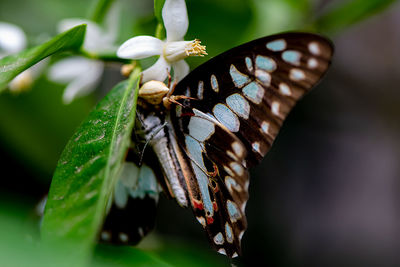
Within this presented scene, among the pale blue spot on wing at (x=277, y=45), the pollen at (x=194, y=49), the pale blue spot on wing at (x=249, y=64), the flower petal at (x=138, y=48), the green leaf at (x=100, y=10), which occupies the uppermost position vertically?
the green leaf at (x=100, y=10)

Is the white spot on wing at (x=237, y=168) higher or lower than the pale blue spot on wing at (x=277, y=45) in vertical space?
lower

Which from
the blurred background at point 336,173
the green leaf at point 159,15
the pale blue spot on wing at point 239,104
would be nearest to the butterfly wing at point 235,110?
the pale blue spot on wing at point 239,104

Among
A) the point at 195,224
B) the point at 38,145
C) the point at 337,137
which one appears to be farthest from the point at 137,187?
the point at 337,137

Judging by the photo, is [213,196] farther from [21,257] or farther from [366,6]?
[366,6]

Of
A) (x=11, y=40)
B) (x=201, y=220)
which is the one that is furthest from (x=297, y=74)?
(x=11, y=40)

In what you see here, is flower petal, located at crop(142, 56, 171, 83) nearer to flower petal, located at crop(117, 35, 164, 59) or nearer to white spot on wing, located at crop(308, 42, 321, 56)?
flower petal, located at crop(117, 35, 164, 59)

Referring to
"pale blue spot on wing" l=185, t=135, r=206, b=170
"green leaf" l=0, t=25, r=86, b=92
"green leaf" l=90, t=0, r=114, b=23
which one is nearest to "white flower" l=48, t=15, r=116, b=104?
"green leaf" l=90, t=0, r=114, b=23

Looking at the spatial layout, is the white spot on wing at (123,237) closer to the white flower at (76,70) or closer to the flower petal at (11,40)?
the white flower at (76,70)
